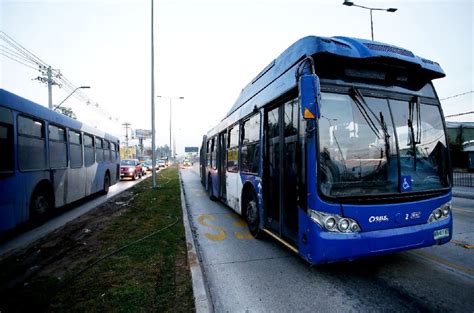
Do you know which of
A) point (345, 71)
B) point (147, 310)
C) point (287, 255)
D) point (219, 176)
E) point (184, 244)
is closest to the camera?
point (147, 310)

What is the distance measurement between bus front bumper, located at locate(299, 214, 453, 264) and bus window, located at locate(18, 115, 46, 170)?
268 inches

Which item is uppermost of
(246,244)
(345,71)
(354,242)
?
(345,71)

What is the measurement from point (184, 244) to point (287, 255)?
2100 millimetres

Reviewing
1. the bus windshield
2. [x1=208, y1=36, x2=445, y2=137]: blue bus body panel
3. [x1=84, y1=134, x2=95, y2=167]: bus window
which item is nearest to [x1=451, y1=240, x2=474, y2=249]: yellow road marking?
the bus windshield

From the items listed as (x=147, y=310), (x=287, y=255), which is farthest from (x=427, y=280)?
(x=147, y=310)

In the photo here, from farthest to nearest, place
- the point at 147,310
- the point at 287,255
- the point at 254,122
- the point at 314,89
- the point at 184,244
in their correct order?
the point at 254,122 < the point at 184,244 < the point at 287,255 < the point at 314,89 < the point at 147,310

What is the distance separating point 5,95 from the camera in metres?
5.90

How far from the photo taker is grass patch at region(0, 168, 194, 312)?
3201 mm

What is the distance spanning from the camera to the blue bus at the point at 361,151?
337 cm

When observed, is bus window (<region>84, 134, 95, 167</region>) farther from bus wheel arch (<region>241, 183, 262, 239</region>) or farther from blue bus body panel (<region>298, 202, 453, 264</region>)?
blue bus body panel (<region>298, 202, 453, 264</region>)

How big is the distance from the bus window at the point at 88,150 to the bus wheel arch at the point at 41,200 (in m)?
3.06

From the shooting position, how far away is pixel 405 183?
3646 millimetres

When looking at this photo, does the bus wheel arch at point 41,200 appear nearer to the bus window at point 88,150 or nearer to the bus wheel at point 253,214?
the bus window at point 88,150

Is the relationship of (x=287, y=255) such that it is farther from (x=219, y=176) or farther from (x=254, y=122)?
(x=219, y=176)
